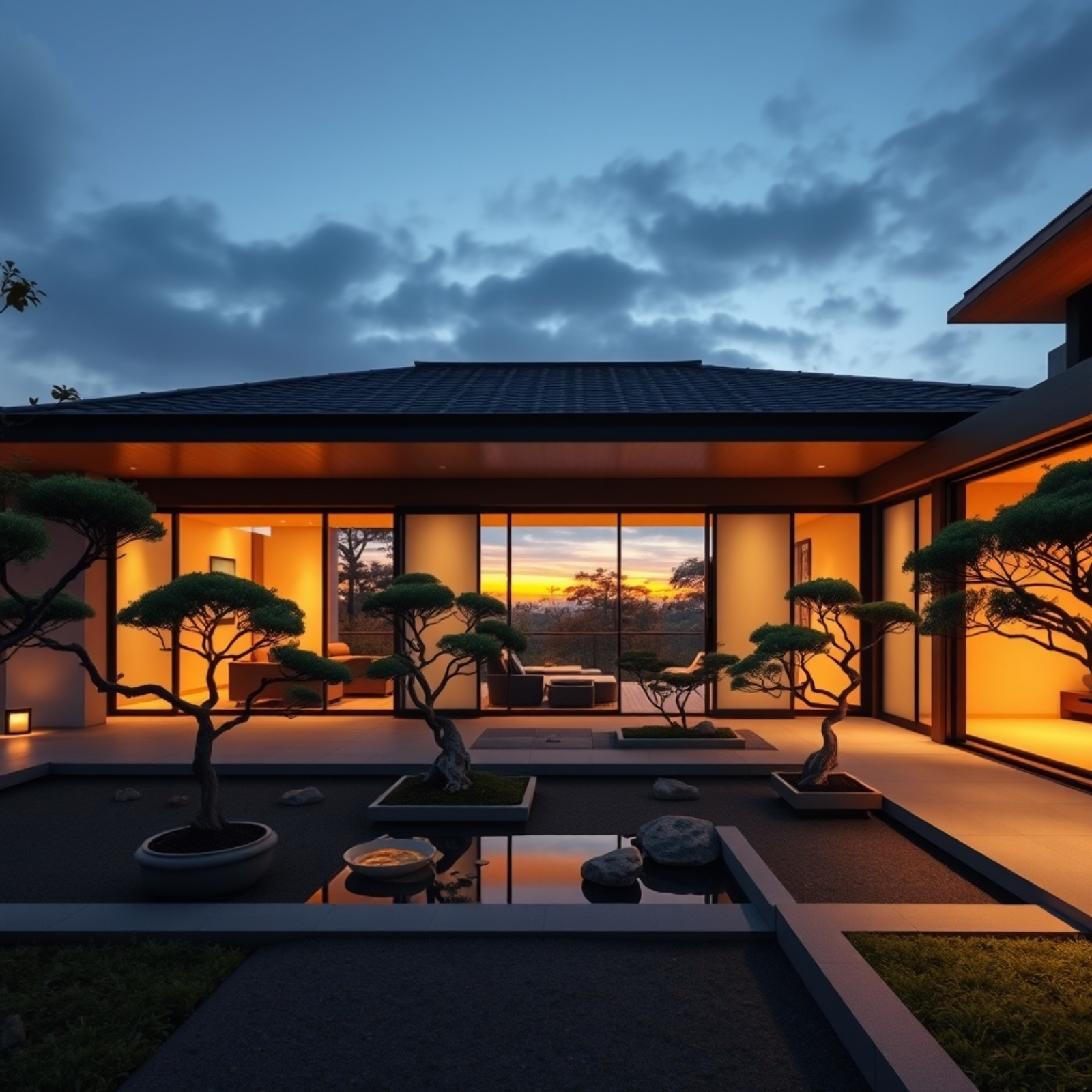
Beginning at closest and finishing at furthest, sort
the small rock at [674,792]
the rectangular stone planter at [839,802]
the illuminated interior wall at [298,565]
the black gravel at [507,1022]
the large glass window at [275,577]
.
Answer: the black gravel at [507,1022] → the rectangular stone planter at [839,802] → the small rock at [674,792] → the large glass window at [275,577] → the illuminated interior wall at [298,565]

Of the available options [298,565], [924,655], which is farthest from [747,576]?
[298,565]

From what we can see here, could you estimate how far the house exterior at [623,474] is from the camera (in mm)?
7762

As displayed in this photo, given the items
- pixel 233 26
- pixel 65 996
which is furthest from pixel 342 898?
pixel 233 26

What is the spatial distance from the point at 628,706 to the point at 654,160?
13521mm

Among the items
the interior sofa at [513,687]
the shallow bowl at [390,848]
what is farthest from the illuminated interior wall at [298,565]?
the shallow bowl at [390,848]

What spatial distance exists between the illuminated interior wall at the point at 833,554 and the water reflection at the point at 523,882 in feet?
22.7

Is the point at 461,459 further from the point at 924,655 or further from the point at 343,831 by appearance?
the point at 924,655

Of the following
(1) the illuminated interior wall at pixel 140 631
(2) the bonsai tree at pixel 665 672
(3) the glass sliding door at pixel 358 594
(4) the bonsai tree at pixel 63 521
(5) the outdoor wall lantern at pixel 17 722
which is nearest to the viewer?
(4) the bonsai tree at pixel 63 521

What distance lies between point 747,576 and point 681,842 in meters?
6.15

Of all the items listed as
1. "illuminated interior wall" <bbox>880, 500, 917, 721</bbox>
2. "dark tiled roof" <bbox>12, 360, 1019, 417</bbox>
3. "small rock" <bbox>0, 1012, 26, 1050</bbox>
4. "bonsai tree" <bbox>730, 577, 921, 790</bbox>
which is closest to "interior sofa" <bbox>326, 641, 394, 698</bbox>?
"dark tiled roof" <bbox>12, 360, 1019, 417</bbox>

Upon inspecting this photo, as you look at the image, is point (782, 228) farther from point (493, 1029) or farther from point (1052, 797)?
point (493, 1029)

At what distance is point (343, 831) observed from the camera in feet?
18.1

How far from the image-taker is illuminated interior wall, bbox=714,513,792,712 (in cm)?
1042

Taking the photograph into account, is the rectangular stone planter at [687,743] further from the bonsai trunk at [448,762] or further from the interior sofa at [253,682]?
the interior sofa at [253,682]
